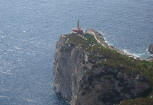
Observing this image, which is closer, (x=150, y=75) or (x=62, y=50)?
(x=150, y=75)

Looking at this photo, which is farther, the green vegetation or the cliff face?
the green vegetation

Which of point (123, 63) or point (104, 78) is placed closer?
point (104, 78)

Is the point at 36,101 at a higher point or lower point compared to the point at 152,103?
lower

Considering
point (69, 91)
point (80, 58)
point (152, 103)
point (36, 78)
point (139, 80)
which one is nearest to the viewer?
point (152, 103)

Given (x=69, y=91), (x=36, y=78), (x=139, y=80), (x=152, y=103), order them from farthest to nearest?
(x=36, y=78) < (x=69, y=91) < (x=139, y=80) < (x=152, y=103)

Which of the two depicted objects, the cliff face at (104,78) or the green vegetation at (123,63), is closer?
the cliff face at (104,78)

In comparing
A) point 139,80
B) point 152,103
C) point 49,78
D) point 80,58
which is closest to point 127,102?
point 152,103

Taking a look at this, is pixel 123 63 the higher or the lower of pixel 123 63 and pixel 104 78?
the higher

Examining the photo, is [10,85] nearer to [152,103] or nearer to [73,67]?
[73,67]

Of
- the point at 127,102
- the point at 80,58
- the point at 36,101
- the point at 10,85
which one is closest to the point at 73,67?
the point at 80,58

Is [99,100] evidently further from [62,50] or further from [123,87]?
[62,50]
